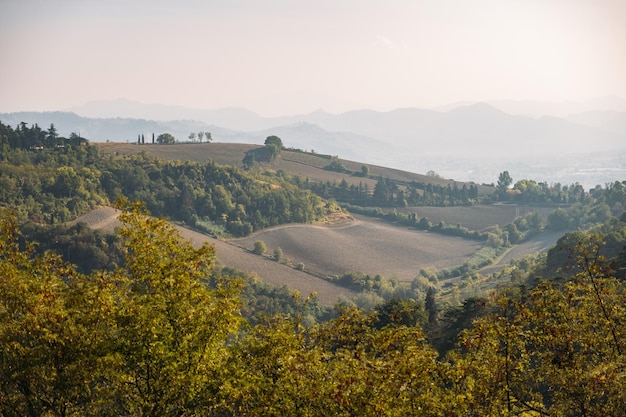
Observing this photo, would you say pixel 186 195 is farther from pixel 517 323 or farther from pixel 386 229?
pixel 517 323

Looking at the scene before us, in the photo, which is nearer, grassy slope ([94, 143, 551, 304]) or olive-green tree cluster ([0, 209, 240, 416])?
olive-green tree cluster ([0, 209, 240, 416])

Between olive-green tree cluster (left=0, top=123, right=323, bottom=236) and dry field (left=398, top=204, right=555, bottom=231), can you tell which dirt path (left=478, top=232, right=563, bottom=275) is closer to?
dry field (left=398, top=204, right=555, bottom=231)

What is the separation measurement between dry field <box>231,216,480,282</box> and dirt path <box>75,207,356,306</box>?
6.28 m

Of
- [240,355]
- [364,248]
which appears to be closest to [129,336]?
[240,355]

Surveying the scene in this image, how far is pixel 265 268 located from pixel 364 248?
3379 cm

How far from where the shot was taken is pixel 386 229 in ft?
567

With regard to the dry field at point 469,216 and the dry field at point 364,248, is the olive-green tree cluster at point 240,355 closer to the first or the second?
the dry field at point 364,248

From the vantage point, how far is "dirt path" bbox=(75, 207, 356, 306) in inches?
4653

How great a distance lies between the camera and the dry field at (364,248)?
138 m

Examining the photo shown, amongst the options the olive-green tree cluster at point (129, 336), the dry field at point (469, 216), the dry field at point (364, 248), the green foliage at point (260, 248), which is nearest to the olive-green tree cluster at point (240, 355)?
the olive-green tree cluster at point (129, 336)

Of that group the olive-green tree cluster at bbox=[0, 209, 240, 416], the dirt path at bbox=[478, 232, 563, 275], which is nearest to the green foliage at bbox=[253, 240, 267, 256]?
the dirt path at bbox=[478, 232, 563, 275]

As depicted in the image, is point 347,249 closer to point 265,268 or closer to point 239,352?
point 265,268

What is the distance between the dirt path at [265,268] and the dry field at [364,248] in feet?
20.6

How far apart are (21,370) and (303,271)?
11040 cm
